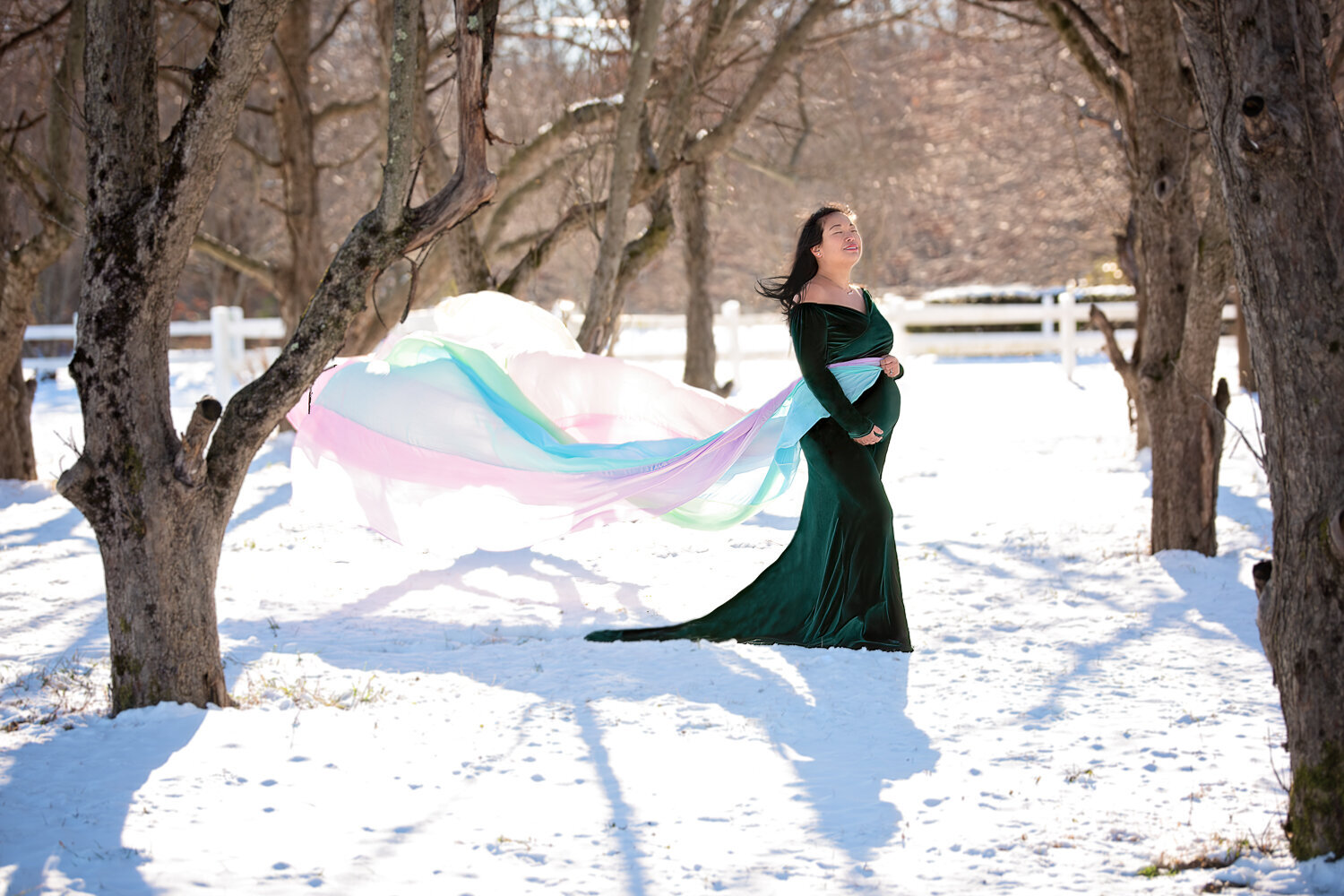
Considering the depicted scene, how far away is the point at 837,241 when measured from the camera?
16.5 feet

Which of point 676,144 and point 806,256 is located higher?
point 676,144

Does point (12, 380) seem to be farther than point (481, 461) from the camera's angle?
Yes

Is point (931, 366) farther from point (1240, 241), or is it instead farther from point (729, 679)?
point (1240, 241)

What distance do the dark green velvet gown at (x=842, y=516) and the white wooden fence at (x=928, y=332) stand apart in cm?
1162

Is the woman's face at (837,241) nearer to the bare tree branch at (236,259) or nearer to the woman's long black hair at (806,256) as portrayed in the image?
the woman's long black hair at (806,256)

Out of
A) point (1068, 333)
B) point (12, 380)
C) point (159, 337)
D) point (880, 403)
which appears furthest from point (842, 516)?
point (1068, 333)

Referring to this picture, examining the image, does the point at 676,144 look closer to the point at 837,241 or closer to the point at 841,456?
the point at 837,241

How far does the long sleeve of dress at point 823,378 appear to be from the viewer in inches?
196

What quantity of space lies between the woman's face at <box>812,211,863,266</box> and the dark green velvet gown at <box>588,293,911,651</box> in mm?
215

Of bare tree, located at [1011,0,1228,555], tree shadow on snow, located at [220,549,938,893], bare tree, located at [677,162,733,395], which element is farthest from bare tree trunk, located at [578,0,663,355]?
bare tree, located at [677,162,733,395]

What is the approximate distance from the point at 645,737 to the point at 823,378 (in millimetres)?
1667

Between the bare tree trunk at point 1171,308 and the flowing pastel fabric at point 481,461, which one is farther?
the bare tree trunk at point 1171,308

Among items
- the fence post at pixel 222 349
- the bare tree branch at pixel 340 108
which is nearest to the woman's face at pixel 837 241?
the bare tree branch at pixel 340 108

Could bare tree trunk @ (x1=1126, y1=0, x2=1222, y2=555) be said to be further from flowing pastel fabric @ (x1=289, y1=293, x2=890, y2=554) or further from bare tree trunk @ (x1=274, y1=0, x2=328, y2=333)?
bare tree trunk @ (x1=274, y1=0, x2=328, y2=333)
